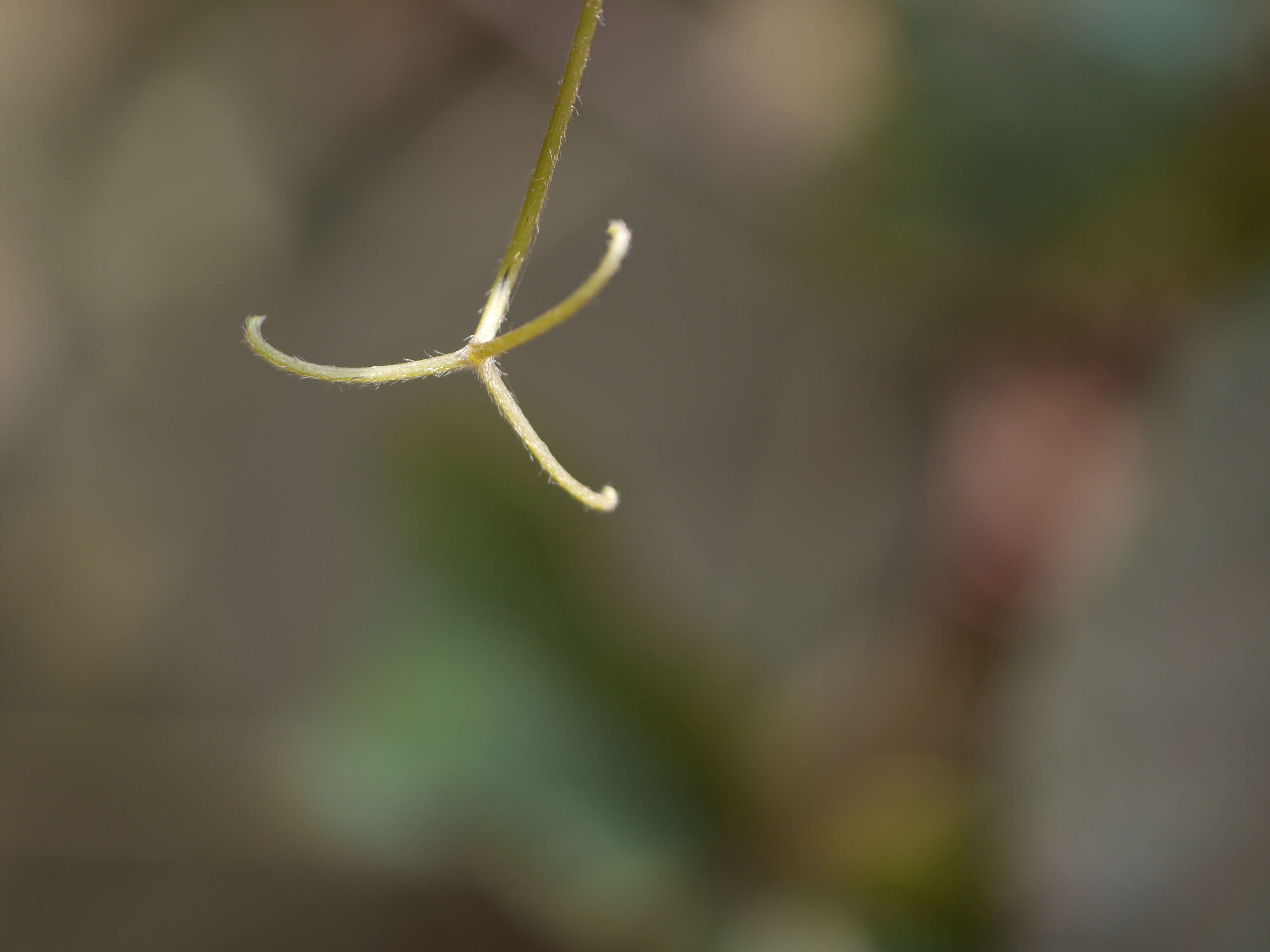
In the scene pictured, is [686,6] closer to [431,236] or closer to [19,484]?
[431,236]

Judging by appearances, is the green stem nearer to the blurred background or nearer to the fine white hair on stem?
the fine white hair on stem

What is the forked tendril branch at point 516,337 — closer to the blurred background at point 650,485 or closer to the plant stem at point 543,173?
the plant stem at point 543,173

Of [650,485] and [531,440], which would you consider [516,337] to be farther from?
[650,485]

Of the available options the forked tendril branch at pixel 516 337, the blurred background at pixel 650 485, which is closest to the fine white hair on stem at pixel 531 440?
the forked tendril branch at pixel 516 337

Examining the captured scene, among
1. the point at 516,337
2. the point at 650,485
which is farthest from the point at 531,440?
the point at 650,485

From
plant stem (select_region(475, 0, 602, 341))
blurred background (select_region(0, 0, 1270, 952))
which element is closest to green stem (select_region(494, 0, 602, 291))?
plant stem (select_region(475, 0, 602, 341))

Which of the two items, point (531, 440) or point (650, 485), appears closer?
point (531, 440)

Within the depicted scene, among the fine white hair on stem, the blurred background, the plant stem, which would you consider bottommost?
the fine white hair on stem

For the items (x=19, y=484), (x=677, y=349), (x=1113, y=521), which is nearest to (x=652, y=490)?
(x=677, y=349)
